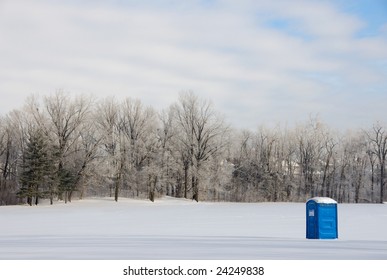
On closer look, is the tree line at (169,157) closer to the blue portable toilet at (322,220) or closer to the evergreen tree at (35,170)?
the evergreen tree at (35,170)

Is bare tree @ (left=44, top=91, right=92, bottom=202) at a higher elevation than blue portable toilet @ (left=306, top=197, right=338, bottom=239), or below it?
higher

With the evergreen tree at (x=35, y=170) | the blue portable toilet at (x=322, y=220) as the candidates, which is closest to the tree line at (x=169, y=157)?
the evergreen tree at (x=35, y=170)

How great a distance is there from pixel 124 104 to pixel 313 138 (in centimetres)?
2913

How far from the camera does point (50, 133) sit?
196 feet

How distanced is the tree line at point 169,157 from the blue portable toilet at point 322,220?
43793 mm

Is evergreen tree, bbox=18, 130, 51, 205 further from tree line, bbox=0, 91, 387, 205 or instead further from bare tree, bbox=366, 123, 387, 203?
bare tree, bbox=366, 123, 387, 203

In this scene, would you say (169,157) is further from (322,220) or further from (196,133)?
(322,220)

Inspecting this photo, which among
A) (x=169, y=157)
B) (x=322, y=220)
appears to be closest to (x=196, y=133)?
(x=169, y=157)

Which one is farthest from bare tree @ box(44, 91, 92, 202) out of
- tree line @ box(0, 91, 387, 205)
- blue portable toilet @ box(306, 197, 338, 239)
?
blue portable toilet @ box(306, 197, 338, 239)

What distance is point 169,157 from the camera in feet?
209

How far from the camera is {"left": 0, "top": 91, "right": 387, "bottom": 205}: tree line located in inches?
2315

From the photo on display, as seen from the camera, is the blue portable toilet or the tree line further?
the tree line

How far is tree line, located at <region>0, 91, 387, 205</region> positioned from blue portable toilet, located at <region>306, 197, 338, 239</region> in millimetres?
43793

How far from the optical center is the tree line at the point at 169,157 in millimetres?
58812
